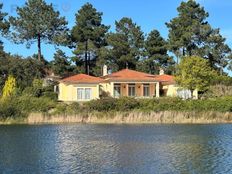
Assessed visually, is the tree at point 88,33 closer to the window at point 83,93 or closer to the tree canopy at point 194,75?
the window at point 83,93

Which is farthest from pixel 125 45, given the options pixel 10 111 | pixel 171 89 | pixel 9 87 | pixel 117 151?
pixel 117 151

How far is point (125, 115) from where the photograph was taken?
152ft

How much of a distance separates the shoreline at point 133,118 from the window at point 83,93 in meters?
16.5

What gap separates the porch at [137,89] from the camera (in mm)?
65188

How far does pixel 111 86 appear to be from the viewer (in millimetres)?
64625

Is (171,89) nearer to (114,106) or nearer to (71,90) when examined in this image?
(71,90)

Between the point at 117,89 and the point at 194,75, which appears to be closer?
the point at 194,75

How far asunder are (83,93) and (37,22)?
1336cm

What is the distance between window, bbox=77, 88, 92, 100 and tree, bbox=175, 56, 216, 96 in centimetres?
1078

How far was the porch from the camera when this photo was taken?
65188 millimetres

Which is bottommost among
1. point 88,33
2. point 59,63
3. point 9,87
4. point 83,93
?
point 83,93

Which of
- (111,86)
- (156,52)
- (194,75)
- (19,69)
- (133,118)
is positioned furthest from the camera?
(156,52)

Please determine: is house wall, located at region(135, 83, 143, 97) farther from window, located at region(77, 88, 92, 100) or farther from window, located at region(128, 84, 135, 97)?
window, located at region(77, 88, 92, 100)

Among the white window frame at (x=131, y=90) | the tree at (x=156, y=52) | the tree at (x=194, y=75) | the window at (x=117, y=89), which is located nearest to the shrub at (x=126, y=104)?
the tree at (x=194, y=75)
